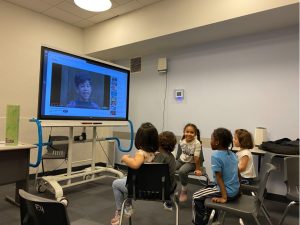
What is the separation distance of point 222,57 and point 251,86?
67 cm

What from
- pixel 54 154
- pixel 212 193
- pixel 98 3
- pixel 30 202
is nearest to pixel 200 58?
pixel 98 3

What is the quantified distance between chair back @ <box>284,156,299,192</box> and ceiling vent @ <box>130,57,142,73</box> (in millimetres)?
3280

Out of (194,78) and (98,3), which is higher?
(98,3)

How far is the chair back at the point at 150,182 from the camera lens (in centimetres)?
197

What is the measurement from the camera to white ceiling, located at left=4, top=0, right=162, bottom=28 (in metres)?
3.88

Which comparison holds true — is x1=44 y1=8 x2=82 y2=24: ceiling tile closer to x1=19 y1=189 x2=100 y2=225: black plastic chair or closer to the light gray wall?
the light gray wall

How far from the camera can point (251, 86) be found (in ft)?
11.9

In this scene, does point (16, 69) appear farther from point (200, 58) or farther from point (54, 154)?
point (200, 58)

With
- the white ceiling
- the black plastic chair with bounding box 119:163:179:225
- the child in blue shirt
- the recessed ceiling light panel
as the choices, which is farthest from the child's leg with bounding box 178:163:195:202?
the white ceiling

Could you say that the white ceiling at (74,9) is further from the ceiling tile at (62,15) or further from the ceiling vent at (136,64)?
the ceiling vent at (136,64)

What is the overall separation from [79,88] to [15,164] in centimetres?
123

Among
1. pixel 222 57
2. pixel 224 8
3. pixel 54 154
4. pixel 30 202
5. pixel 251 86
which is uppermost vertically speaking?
pixel 224 8

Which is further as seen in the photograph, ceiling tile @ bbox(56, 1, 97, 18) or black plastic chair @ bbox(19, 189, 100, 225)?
ceiling tile @ bbox(56, 1, 97, 18)

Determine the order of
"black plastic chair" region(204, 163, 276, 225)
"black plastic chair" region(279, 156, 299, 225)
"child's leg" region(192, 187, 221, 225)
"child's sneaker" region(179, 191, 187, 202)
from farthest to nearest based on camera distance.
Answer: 1. "child's sneaker" region(179, 191, 187, 202)
2. "black plastic chair" region(279, 156, 299, 225)
3. "child's leg" region(192, 187, 221, 225)
4. "black plastic chair" region(204, 163, 276, 225)
